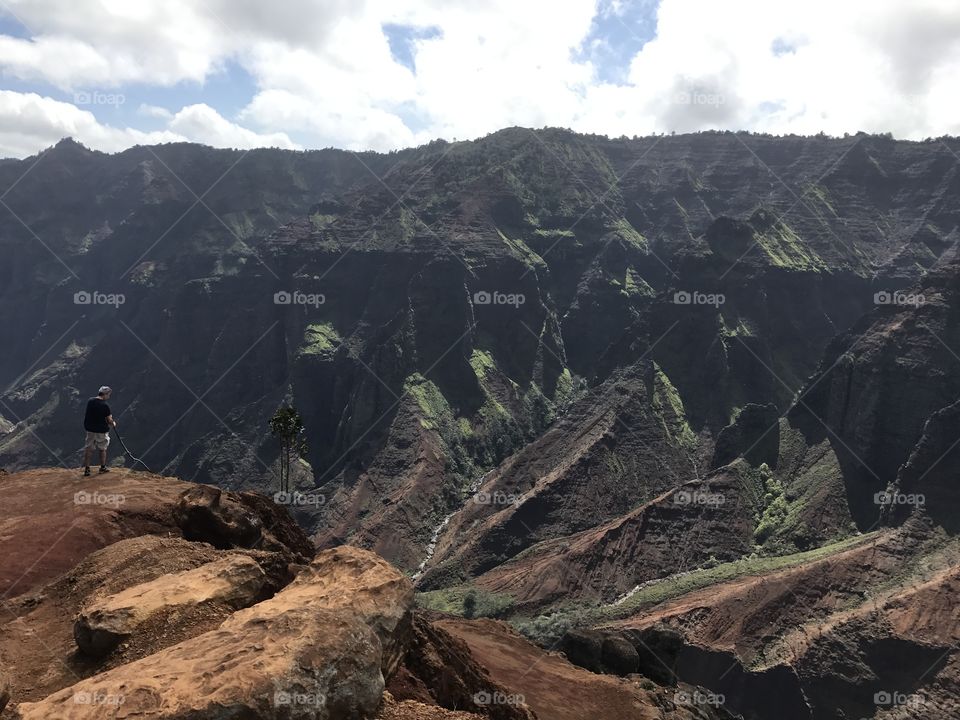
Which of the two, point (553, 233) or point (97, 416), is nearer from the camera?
point (97, 416)

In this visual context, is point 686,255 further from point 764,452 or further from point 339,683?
point 339,683

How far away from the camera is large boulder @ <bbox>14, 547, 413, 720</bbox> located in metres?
12.5

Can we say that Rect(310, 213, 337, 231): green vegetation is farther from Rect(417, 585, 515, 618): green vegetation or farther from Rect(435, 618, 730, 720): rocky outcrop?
Rect(435, 618, 730, 720): rocky outcrop

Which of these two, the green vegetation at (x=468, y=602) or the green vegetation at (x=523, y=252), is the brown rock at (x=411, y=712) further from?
the green vegetation at (x=523, y=252)

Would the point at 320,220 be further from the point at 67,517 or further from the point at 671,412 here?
the point at 67,517

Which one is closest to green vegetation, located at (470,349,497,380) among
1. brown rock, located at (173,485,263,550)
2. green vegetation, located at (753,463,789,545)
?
green vegetation, located at (753,463,789,545)

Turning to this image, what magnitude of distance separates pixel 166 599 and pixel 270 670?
5.27m

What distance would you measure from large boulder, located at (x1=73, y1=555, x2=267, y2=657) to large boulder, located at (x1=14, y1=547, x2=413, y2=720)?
167 centimetres

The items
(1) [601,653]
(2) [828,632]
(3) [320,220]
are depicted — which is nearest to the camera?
(1) [601,653]

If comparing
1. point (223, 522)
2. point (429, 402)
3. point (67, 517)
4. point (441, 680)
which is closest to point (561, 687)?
point (441, 680)

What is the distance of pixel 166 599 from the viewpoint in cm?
1695

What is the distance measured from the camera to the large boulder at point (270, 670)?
1249cm

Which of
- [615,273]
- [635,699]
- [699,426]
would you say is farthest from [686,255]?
[635,699]

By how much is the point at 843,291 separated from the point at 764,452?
70.2 metres
